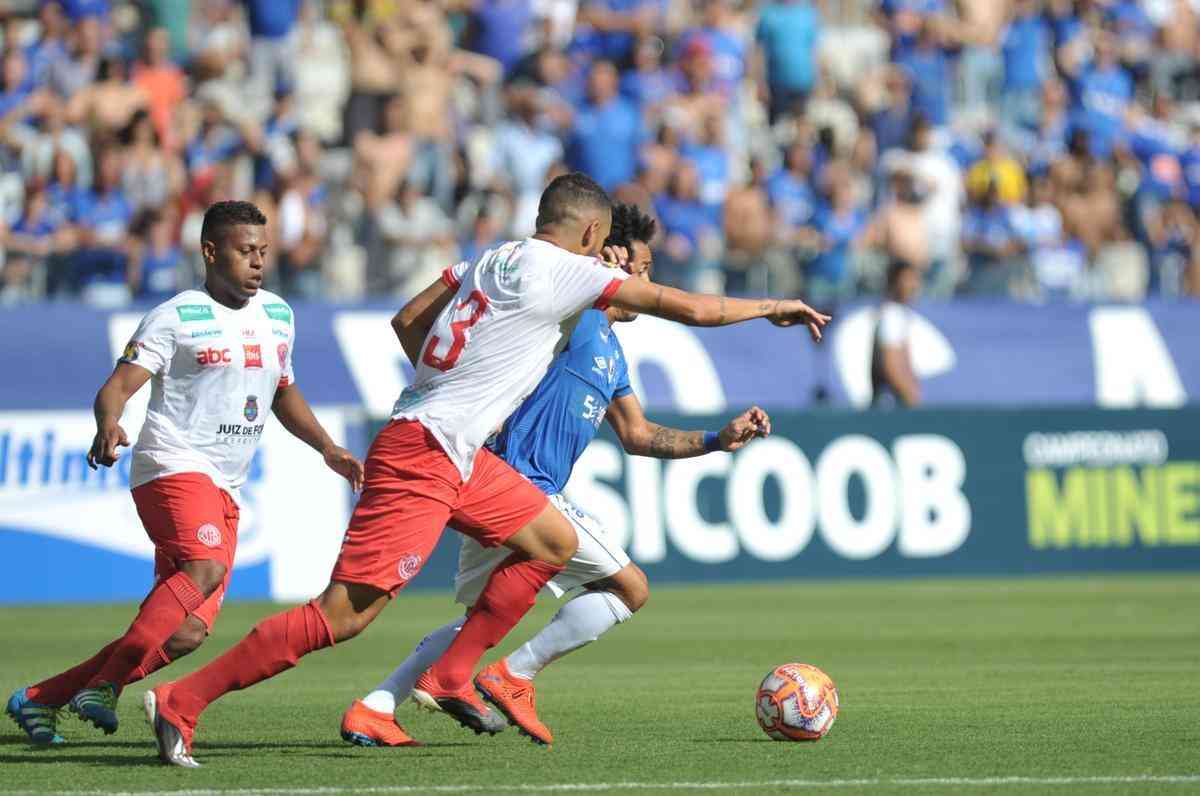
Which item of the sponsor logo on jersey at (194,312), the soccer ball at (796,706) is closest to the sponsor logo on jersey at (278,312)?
the sponsor logo on jersey at (194,312)

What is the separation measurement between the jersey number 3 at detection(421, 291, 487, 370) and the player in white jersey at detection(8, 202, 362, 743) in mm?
846

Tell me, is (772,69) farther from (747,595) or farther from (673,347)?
(747,595)

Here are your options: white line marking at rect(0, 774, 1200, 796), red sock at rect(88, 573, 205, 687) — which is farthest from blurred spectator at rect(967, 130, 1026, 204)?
white line marking at rect(0, 774, 1200, 796)

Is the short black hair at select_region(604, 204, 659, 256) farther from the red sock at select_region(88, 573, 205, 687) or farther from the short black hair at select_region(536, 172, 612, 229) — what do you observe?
the red sock at select_region(88, 573, 205, 687)

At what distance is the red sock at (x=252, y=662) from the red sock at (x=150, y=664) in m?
0.81

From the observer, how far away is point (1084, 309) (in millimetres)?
21938

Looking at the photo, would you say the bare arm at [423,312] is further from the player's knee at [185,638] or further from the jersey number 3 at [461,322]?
the player's knee at [185,638]

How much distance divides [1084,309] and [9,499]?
35.9ft

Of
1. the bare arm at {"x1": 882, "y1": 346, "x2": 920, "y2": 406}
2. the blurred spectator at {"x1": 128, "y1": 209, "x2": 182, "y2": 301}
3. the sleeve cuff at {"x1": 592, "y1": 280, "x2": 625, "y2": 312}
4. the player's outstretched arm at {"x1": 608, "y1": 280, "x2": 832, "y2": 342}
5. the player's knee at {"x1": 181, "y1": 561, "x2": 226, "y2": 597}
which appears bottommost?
the player's knee at {"x1": 181, "y1": 561, "x2": 226, "y2": 597}

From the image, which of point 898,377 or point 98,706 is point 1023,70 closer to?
point 898,377

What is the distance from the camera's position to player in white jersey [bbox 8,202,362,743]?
8.70 m

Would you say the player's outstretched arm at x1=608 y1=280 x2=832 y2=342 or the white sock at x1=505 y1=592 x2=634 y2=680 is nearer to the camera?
the player's outstretched arm at x1=608 y1=280 x2=832 y2=342

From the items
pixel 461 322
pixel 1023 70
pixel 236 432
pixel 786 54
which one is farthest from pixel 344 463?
pixel 1023 70

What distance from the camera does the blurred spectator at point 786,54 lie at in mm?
24031
